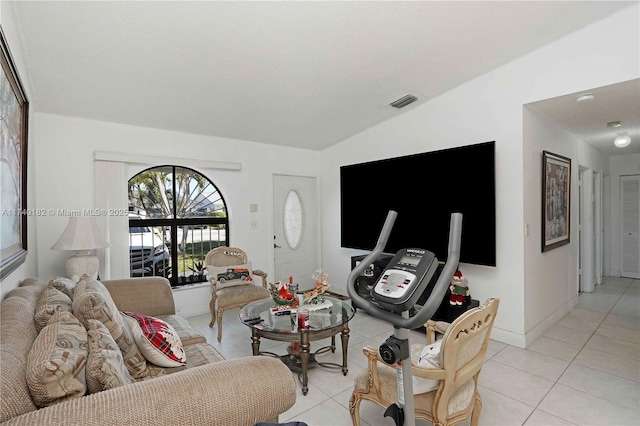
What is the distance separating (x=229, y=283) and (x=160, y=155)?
170 cm

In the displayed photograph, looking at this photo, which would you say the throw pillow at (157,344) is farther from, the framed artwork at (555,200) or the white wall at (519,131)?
the framed artwork at (555,200)

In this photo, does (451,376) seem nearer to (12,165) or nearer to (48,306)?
(48,306)

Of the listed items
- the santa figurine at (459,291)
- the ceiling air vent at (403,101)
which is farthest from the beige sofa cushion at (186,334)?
the ceiling air vent at (403,101)

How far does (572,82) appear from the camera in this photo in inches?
109

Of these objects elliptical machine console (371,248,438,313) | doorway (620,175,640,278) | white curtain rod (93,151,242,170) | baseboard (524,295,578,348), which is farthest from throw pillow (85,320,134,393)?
doorway (620,175,640,278)

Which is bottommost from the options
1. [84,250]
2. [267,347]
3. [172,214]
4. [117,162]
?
[267,347]

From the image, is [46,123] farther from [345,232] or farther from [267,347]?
[345,232]

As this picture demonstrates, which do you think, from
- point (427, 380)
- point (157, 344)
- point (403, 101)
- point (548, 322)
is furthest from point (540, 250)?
point (157, 344)

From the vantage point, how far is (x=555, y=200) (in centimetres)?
362

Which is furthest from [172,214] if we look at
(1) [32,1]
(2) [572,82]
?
(2) [572,82]

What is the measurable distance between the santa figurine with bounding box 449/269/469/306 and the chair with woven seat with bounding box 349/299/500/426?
1538 millimetres

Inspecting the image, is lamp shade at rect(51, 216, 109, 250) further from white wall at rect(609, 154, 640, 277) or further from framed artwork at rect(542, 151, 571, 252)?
white wall at rect(609, 154, 640, 277)

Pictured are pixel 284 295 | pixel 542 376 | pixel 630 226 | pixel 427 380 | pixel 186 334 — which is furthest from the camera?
pixel 630 226

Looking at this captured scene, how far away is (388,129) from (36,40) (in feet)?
11.6
